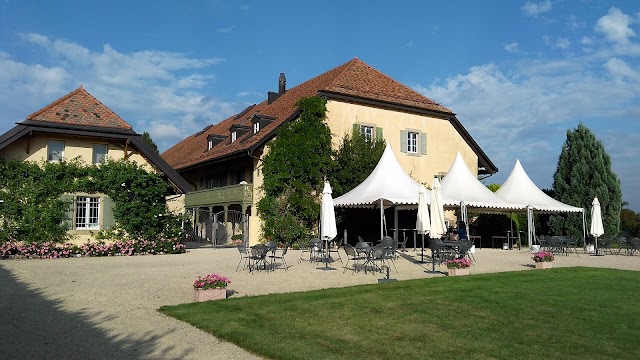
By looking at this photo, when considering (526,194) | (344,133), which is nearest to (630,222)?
(526,194)

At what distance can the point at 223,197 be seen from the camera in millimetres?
26109

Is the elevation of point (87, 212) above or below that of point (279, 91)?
below

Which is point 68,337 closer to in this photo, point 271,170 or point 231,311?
point 231,311

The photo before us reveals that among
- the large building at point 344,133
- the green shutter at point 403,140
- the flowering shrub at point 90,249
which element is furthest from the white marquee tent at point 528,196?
the flowering shrub at point 90,249

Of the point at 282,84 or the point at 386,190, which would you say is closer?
the point at 386,190

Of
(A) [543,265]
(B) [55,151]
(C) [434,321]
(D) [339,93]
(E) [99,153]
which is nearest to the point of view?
(C) [434,321]

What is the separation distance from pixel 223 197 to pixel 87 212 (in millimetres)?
7506

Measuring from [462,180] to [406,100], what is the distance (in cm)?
723

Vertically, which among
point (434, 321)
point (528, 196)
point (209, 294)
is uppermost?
point (528, 196)

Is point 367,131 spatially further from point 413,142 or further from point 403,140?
point 413,142

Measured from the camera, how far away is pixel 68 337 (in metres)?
6.30

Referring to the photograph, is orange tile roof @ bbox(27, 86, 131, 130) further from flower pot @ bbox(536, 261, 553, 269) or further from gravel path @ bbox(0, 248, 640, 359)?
flower pot @ bbox(536, 261, 553, 269)

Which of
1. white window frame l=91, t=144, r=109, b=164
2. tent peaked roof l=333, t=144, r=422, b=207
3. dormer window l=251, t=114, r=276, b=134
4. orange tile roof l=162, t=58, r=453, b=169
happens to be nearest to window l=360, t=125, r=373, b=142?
orange tile roof l=162, t=58, r=453, b=169

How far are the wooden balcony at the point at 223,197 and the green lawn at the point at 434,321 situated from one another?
14.4 metres
